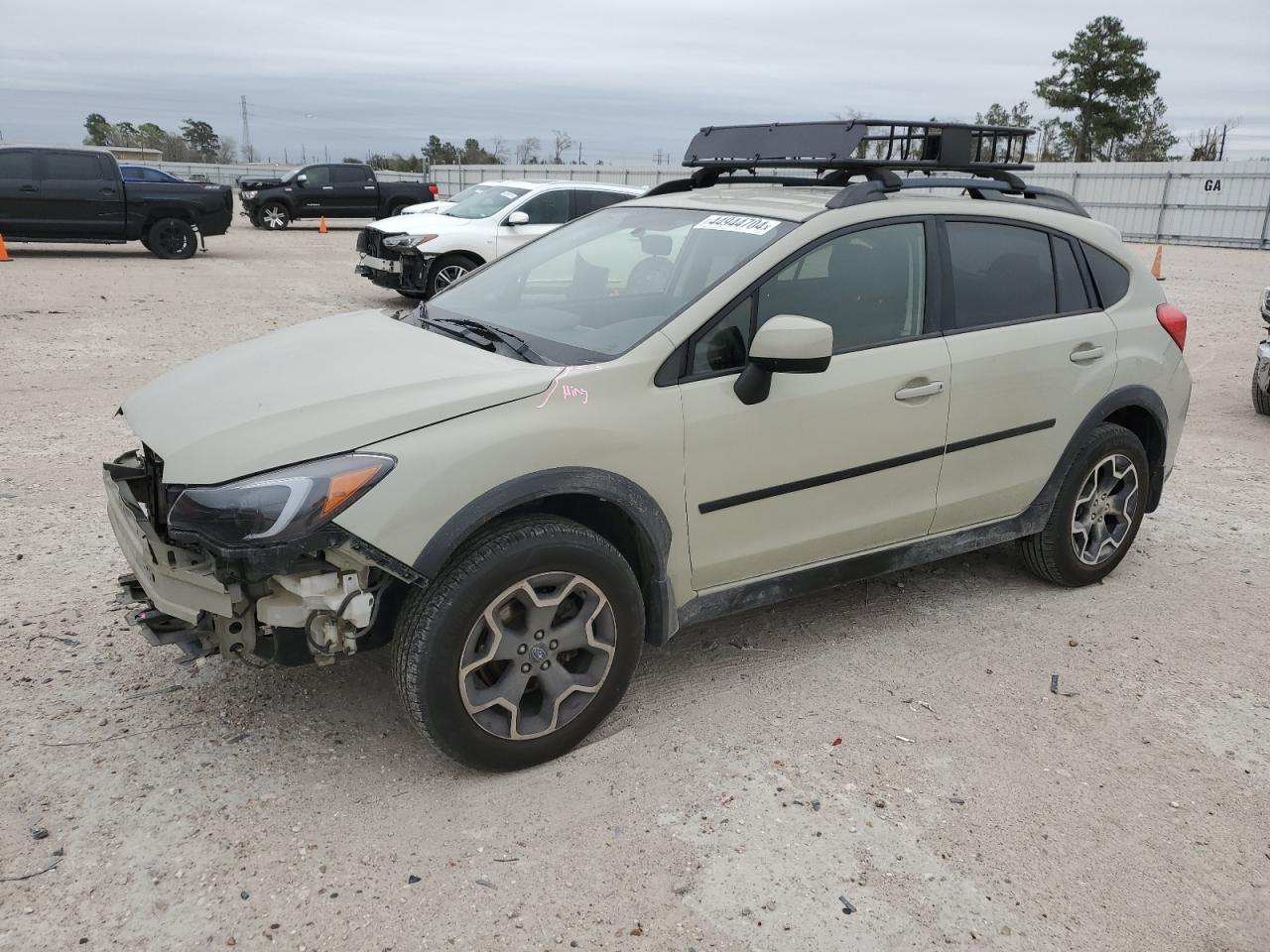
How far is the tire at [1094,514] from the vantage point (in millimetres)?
4496

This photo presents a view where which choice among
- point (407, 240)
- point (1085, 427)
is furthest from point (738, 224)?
point (407, 240)

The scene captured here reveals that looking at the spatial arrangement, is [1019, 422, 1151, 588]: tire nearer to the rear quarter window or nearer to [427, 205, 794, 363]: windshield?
the rear quarter window

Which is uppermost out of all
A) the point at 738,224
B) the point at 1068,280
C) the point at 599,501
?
the point at 738,224

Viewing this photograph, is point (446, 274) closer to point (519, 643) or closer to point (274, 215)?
point (519, 643)

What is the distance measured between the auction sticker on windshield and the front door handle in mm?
774

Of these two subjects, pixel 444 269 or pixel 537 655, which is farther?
pixel 444 269

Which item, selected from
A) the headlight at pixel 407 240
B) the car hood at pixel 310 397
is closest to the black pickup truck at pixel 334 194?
the headlight at pixel 407 240

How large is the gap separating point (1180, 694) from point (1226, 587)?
51.6 inches

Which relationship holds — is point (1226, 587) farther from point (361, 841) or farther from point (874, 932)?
point (361, 841)

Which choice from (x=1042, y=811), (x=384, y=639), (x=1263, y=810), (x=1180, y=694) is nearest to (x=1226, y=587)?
(x=1180, y=694)

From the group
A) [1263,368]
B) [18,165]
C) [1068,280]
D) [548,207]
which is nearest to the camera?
[1068,280]

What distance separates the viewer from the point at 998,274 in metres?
4.16

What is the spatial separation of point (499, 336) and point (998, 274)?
2.09m

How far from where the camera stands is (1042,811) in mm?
3094
